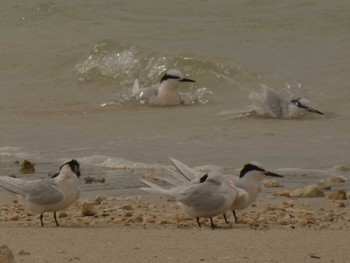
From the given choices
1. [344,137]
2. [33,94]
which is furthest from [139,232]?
[33,94]

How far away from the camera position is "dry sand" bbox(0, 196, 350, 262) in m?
6.01

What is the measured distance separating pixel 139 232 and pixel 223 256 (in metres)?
0.94

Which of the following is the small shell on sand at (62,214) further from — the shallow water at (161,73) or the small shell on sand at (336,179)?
the small shell on sand at (336,179)

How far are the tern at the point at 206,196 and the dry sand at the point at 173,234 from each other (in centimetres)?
11

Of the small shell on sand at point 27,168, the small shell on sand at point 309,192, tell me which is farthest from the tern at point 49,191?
the small shell on sand at point 27,168

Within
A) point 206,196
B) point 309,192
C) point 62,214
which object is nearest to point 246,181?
point 206,196

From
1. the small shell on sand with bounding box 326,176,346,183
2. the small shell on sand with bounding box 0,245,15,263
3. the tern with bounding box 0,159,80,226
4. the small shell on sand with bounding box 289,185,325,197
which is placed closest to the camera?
the small shell on sand with bounding box 0,245,15,263

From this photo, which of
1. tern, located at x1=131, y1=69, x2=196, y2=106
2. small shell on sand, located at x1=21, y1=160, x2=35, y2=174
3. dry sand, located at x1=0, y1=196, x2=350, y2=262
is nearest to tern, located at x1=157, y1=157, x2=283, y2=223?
dry sand, located at x1=0, y1=196, x2=350, y2=262

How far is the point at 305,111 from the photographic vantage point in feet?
39.8

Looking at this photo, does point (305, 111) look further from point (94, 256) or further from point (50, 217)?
point (94, 256)

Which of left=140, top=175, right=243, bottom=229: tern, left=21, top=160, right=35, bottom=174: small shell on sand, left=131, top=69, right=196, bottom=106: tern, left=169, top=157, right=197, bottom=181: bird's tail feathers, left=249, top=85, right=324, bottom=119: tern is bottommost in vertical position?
left=140, top=175, right=243, bottom=229: tern

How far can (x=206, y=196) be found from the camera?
23.3 feet

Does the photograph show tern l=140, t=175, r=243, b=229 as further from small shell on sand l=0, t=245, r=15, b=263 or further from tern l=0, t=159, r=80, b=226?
small shell on sand l=0, t=245, r=15, b=263

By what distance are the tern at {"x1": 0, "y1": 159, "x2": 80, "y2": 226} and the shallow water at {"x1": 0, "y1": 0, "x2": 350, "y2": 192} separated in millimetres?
1833
